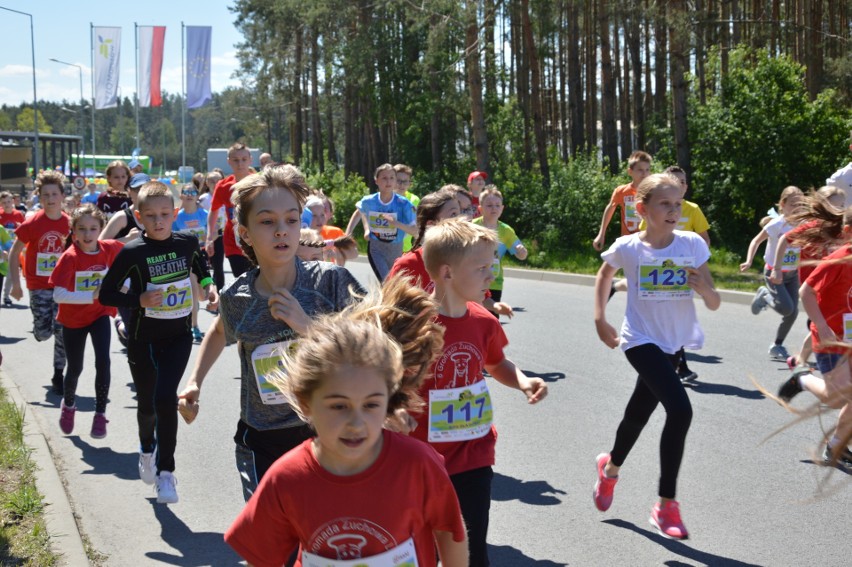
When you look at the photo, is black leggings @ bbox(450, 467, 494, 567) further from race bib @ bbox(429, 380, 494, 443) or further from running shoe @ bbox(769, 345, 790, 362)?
running shoe @ bbox(769, 345, 790, 362)

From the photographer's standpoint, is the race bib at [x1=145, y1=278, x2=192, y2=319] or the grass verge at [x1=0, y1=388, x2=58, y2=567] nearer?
the grass verge at [x1=0, y1=388, x2=58, y2=567]

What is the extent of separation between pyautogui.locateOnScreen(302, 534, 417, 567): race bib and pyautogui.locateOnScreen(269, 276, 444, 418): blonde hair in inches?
14.1

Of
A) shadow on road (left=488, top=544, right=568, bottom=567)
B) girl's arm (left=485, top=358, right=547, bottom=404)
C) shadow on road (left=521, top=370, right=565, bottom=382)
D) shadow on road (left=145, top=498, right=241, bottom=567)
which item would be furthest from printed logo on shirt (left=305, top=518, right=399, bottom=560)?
shadow on road (left=521, top=370, right=565, bottom=382)

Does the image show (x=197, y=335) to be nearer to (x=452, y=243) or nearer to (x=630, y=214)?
(x=630, y=214)

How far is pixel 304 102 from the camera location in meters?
65.4

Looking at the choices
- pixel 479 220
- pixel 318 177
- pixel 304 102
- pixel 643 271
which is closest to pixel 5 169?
pixel 304 102

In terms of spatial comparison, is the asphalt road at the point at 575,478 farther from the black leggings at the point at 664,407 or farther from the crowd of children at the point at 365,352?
the black leggings at the point at 664,407

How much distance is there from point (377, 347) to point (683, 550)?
10.2 ft

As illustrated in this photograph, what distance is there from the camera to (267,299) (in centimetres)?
403

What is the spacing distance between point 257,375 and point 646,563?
2.24 metres

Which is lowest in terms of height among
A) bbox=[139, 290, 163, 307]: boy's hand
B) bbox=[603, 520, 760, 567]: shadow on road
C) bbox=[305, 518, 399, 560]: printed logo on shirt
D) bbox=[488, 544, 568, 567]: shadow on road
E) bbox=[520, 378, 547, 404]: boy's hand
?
bbox=[488, 544, 568, 567]: shadow on road

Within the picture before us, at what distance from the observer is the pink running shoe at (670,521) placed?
5.48 m

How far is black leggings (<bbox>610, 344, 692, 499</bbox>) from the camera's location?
548cm

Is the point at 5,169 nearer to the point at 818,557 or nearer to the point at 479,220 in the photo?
the point at 479,220
